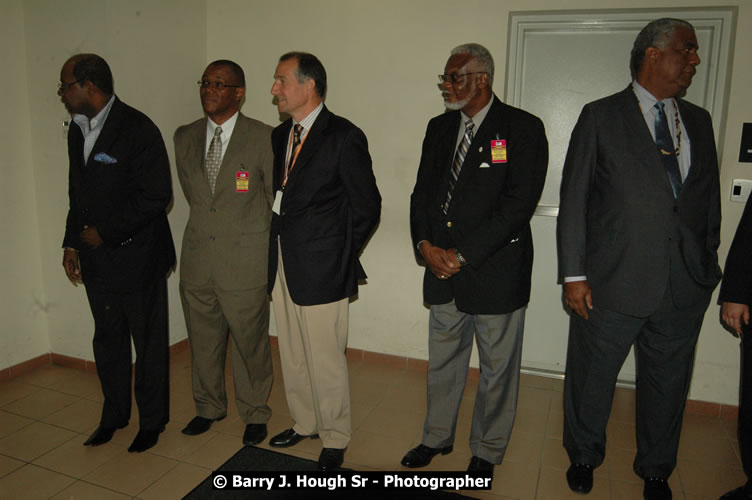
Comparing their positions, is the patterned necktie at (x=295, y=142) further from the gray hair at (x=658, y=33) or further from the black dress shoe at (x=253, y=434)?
the gray hair at (x=658, y=33)

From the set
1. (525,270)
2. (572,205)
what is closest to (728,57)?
(572,205)

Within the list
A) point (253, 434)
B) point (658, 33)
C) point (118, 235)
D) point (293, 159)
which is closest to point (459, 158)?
point (293, 159)

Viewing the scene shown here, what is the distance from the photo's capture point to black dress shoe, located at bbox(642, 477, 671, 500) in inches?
94.4

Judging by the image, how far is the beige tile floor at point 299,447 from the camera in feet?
8.11

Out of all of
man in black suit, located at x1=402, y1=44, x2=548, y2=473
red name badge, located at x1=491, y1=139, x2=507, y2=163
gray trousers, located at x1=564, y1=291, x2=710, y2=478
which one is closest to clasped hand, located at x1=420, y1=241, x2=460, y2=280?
man in black suit, located at x1=402, y1=44, x2=548, y2=473

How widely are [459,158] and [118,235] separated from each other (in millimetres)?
1612

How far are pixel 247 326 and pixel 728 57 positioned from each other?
3.04m

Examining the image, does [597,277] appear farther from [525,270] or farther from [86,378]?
[86,378]

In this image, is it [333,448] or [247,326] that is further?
[247,326]

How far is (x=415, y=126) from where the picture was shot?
3.67 meters

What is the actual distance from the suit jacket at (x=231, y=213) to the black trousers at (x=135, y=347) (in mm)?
238

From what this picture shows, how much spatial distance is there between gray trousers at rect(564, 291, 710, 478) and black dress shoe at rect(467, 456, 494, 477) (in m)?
0.39

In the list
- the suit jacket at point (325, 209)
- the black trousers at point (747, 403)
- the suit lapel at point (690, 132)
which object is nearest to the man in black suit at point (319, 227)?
the suit jacket at point (325, 209)

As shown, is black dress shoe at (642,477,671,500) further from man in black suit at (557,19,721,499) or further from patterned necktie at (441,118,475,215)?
patterned necktie at (441,118,475,215)
